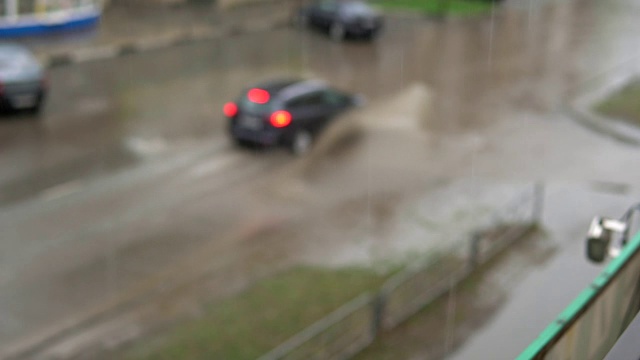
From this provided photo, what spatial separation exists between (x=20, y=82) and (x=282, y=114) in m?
3.73

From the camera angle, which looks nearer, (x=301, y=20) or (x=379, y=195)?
(x=379, y=195)

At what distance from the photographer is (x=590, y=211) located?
9422 mm

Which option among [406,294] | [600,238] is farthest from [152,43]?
[600,238]

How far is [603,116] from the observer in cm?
1266

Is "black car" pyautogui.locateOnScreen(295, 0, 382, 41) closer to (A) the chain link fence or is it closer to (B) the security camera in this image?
(A) the chain link fence

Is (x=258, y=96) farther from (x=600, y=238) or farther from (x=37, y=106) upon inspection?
(x=600, y=238)

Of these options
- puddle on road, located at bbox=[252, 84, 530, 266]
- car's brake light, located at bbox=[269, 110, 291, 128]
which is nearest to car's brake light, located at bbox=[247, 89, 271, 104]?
car's brake light, located at bbox=[269, 110, 291, 128]

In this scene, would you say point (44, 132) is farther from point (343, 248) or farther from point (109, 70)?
point (343, 248)

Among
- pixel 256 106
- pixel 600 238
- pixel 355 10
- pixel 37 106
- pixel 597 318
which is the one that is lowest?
pixel 355 10

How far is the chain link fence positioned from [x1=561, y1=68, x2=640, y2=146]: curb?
279 centimetres

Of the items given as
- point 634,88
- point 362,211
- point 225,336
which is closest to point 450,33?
point 634,88

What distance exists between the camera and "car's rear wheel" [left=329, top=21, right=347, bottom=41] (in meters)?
19.7

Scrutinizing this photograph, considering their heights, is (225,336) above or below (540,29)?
above

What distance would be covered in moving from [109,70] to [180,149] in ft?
16.3
